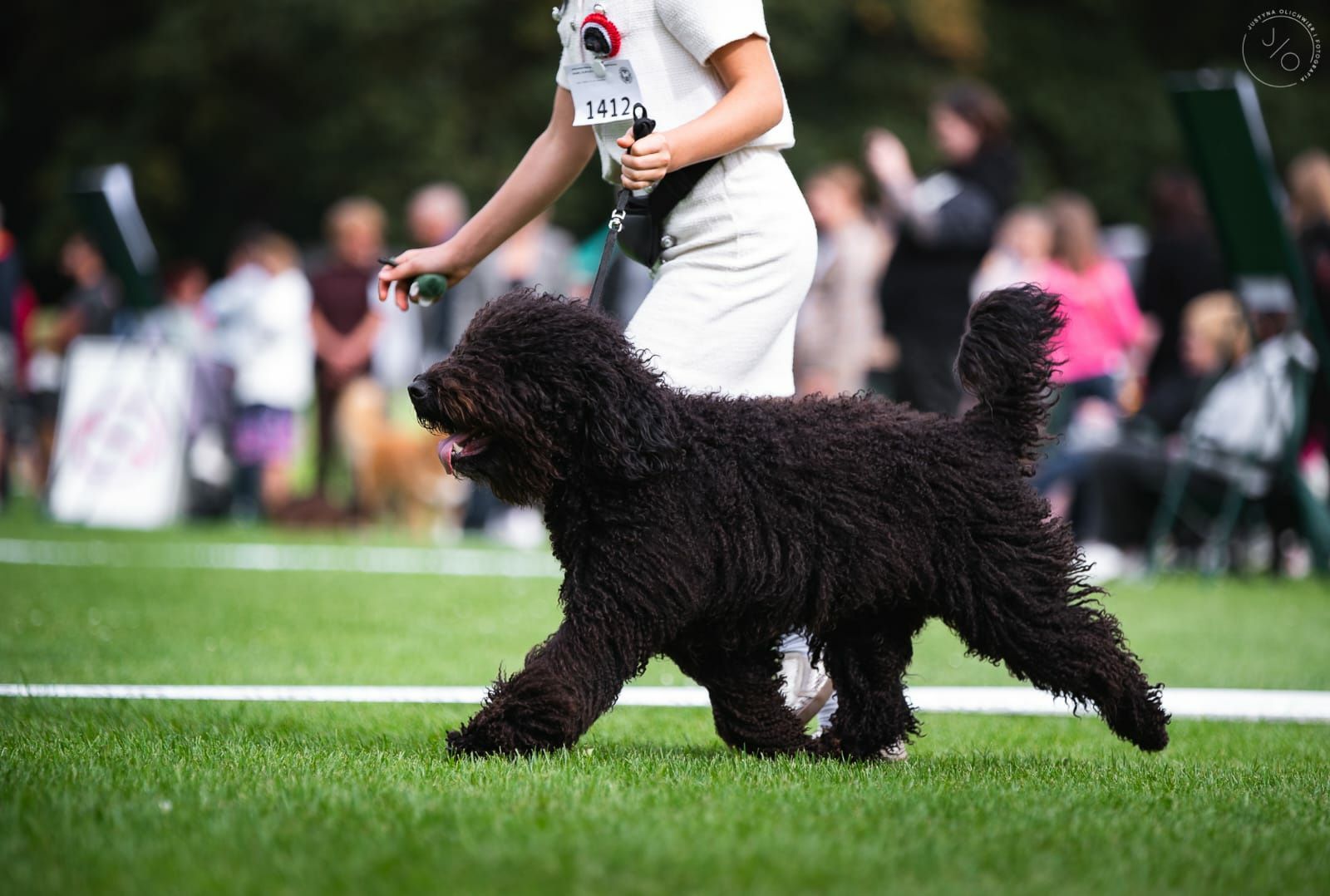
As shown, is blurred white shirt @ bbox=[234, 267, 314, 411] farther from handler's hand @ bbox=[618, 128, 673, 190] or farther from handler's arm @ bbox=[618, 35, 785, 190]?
handler's hand @ bbox=[618, 128, 673, 190]

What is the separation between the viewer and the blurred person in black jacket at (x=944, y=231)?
10.0 m

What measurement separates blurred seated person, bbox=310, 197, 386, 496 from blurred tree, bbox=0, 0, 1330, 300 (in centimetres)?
1257

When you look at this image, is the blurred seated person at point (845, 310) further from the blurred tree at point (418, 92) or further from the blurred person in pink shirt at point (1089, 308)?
the blurred tree at point (418, 92)

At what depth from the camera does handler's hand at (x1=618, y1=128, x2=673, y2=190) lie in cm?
441

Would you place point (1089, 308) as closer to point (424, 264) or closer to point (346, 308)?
point (346, 308)

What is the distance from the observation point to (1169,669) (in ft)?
23.5

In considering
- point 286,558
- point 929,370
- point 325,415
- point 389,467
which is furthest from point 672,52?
point 325,415

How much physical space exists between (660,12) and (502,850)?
2.50 meters

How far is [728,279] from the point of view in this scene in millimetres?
4691

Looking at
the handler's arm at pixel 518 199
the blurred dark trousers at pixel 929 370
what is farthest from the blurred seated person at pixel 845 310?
the handler's arm at pixel 518 199

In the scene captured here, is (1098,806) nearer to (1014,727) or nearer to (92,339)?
(1014,727)

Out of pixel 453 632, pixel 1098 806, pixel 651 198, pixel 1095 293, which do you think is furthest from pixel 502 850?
pixel 1095 293

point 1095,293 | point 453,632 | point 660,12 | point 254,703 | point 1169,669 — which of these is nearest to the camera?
point 660,12

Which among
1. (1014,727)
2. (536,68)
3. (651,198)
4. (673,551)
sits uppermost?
(536,68)
